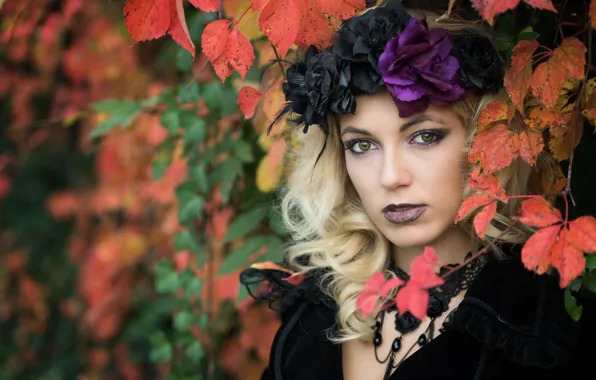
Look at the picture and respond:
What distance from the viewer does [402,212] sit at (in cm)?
175

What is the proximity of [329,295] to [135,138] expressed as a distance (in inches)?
87.4

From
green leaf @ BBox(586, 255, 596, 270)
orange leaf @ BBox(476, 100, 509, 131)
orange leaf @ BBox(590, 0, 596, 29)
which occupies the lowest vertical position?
green leaf @ BBox(586, 255, 596, 270)

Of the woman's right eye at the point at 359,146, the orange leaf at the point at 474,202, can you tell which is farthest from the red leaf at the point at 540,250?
the woman's right eye at the point at 359,146

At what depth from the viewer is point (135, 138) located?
4062mm

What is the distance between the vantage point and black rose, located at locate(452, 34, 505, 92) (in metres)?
1.67

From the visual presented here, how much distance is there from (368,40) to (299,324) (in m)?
0.81

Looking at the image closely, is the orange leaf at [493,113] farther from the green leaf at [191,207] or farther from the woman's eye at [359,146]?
the green leaf at [191,207]

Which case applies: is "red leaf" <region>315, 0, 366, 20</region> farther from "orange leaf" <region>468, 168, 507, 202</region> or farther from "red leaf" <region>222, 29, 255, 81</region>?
"orange leaf" <region>468, 168, 507, 202</region>

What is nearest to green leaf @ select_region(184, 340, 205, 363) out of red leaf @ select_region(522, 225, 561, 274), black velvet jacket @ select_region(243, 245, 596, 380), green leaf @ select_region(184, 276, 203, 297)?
green leaf @ select_region(184, 276, 203, 297)

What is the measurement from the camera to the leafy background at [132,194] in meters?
2.50

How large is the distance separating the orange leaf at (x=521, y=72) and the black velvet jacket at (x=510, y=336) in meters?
0.40

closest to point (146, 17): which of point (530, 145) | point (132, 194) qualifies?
point (530, 145)

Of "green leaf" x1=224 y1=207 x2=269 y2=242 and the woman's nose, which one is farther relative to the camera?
"green leaf" x1=224 y1=207 x2=269 y2=242

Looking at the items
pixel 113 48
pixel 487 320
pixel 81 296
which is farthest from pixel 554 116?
pixel 81 296
